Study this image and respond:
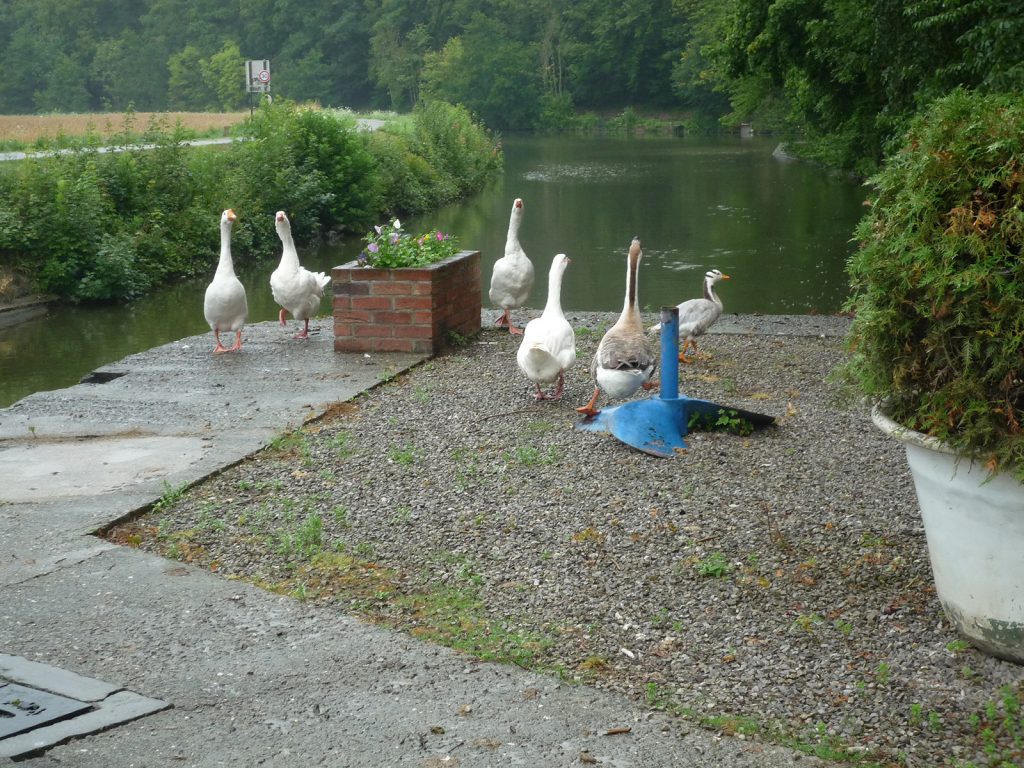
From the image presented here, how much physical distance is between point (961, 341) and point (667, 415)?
11.0 feet

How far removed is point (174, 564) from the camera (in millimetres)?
5398

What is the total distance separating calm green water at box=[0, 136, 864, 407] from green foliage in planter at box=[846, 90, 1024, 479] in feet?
37.5

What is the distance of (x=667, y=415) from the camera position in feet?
24.3

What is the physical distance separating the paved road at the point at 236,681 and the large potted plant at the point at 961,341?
1.08 metres

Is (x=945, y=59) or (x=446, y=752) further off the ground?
(x=945, y=59)

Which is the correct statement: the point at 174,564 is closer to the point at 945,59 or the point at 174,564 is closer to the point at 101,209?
the point at 945,59

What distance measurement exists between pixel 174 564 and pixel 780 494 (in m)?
3.03

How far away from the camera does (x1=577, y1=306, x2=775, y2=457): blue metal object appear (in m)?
7.20

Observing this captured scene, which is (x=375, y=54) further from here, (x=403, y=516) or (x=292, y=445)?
(x=403, y=516)

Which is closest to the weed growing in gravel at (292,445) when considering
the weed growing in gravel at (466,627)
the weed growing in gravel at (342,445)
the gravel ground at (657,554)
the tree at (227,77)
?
the gravel ground at (657,554)

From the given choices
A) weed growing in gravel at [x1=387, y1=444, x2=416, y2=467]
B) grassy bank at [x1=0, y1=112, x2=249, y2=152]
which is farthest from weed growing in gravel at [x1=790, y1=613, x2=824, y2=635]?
grassy bank at [x1=0, y1=112, x2=249, y2=152]

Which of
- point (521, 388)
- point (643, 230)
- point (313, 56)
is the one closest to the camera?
point (521, 388)

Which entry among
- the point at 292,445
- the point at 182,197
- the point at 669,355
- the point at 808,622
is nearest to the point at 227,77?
the point at 182,197

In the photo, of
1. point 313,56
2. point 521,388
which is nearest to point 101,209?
point 521,388
